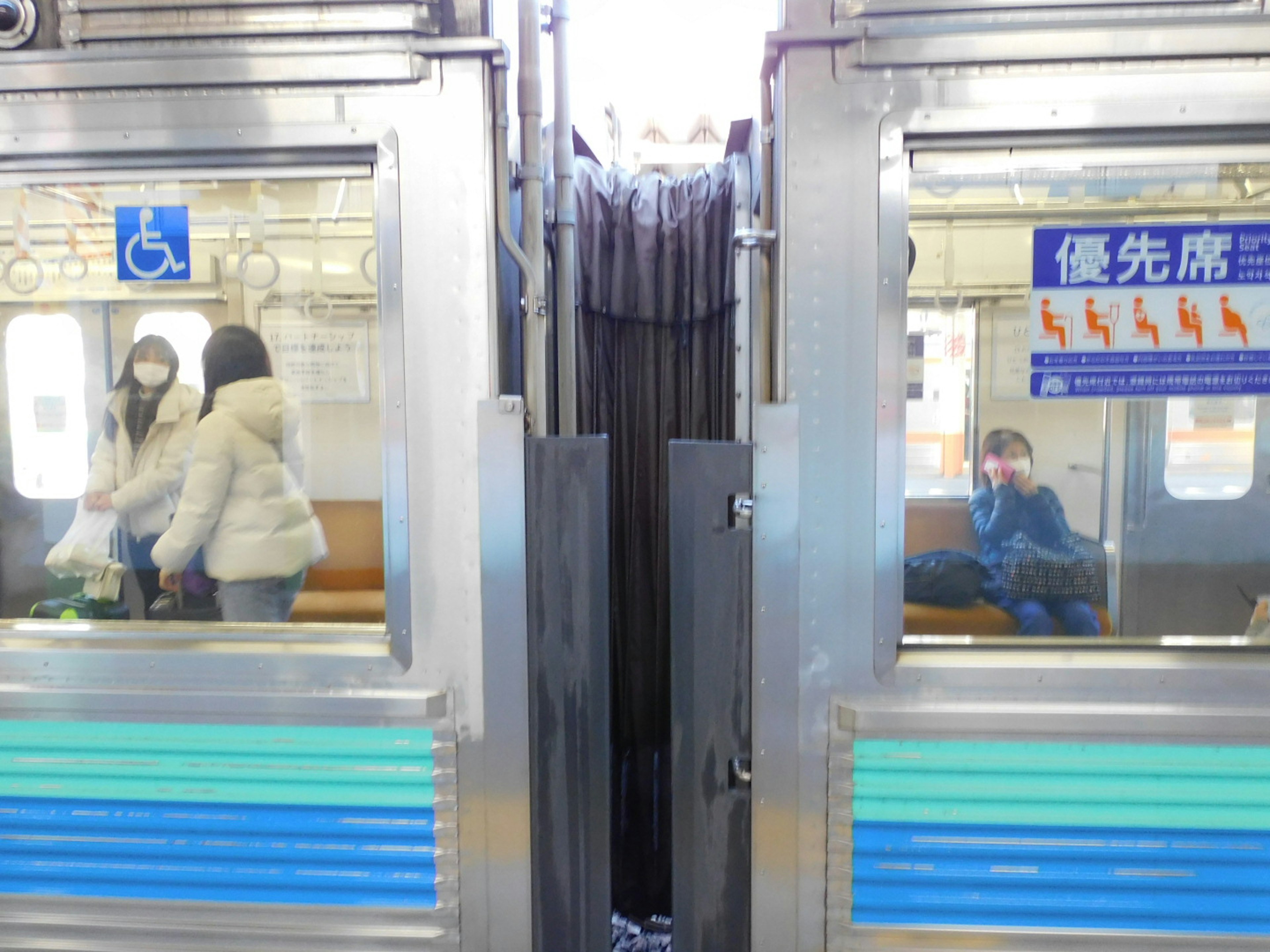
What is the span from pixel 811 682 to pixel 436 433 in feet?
3.62

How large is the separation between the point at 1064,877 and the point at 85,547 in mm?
2676

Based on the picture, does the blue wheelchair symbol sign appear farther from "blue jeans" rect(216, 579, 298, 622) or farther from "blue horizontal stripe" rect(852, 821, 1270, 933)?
"blue horizontal stripe" rect(852, 821, 1270, 933)

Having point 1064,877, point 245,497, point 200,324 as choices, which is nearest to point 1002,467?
point 1064,877

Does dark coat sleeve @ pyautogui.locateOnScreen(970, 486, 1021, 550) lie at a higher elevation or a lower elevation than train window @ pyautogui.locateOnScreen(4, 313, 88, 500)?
lower

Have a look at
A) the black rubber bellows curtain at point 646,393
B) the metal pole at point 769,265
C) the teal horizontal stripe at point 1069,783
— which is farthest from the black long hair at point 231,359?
the teal horizontal stripe at point 1069,783

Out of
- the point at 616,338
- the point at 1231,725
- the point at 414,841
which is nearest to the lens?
the point at 1231,725

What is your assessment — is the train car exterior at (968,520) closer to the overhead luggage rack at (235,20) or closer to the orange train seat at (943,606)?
the orange train seat at (943,606)

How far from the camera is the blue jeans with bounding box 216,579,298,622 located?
2.09 m

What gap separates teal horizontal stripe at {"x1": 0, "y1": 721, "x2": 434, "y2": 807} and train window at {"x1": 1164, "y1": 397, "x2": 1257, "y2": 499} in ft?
6.70

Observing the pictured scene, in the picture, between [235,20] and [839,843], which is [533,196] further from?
[839,843]

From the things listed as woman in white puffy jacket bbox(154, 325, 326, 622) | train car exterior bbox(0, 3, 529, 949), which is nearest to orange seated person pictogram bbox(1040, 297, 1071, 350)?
train car exterior bbox(0, 3, 529, 949)

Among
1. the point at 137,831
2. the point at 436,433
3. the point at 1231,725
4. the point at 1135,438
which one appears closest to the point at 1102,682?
the point at 1231,725

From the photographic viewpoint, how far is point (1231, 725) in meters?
1.87

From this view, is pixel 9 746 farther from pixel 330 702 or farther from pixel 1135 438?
pixel 1135 438
